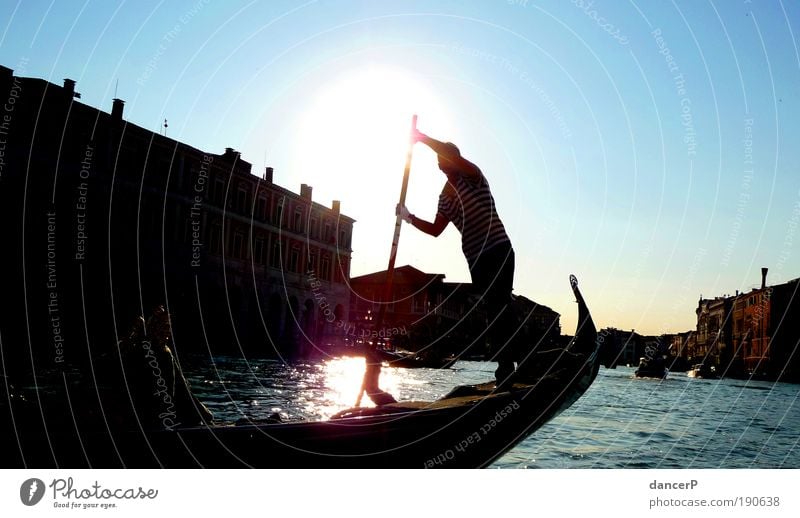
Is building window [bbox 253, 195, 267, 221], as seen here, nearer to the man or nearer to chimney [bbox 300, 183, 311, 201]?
chimney [bbox 300, 183, 311, 201]

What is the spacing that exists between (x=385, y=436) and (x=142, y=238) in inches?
843

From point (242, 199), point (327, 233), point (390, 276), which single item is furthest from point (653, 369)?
point (390, 276)

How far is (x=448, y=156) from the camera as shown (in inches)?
177

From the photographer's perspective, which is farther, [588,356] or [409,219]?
[588,356]

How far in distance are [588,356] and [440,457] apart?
1396 mm

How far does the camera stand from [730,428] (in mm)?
12773

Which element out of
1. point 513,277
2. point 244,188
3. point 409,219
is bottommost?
point 513,277

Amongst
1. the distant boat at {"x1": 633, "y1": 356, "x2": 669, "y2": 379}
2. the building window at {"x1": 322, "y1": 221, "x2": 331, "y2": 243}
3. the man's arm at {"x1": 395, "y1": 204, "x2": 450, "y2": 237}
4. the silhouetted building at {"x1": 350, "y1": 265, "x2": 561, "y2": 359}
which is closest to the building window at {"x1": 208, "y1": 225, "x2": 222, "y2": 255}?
the building window at {"x1": 322, "y1": 221, "x2": 331, "y2": 243}

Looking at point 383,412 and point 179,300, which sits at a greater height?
point 179,300

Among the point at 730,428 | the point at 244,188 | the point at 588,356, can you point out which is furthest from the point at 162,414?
the point at 244,188

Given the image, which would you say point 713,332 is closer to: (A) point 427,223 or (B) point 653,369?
(B) point 653,369

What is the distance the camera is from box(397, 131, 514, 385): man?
4.50 meters

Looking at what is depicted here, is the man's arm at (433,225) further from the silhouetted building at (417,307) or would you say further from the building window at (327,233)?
the silhouetted building at (417,307)
